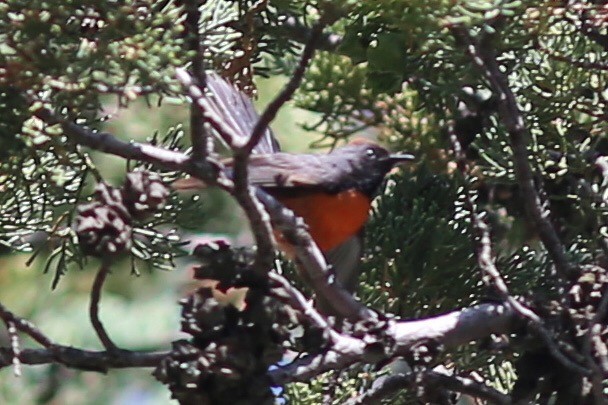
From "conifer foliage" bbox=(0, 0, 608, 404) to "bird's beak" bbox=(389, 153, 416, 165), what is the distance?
87 mm

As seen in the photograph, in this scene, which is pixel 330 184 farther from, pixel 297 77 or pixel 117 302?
pixel 117 302

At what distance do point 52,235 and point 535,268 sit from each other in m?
0.85

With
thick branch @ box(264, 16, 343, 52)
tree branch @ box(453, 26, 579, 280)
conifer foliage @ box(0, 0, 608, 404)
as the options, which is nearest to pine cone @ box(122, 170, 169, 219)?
conifer foliage @ box(0, 0, 608, 404)

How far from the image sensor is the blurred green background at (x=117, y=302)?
4727mm

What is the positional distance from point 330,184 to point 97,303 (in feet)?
5.09

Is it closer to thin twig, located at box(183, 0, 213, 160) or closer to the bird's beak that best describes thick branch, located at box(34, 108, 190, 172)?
thin twig, located at box(183, 0, 213, 160)

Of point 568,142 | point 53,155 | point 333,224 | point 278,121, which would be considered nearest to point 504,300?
point 568,142

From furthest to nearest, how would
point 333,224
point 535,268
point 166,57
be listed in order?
point 333,224 → point 535,268 → point 166,57

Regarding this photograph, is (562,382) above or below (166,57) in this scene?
below

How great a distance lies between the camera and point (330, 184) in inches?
120

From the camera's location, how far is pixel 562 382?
188 cm

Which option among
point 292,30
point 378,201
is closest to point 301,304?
point 292,30

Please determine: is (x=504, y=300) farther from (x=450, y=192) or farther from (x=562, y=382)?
(x=450, y=192)

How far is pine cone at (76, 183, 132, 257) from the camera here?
1437mm
